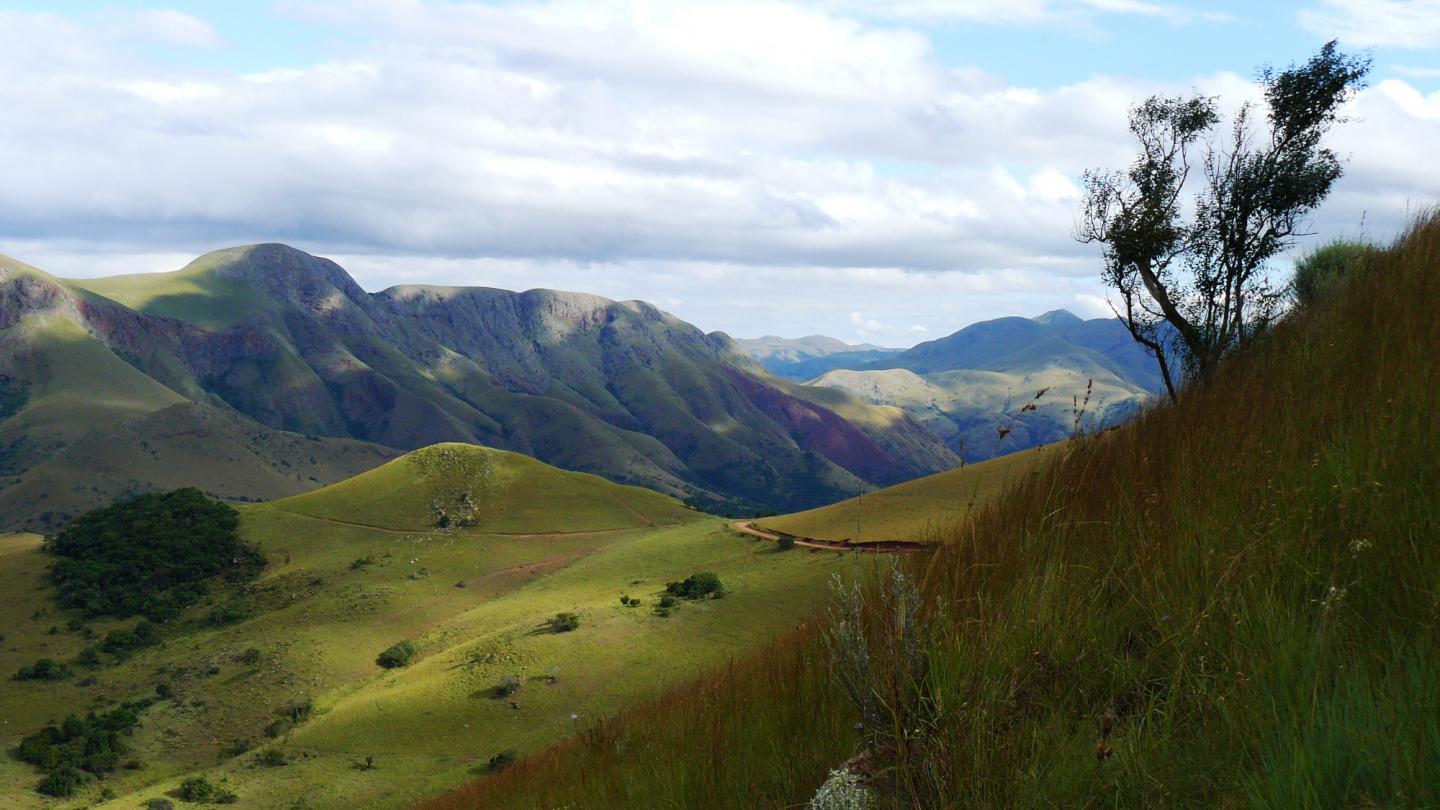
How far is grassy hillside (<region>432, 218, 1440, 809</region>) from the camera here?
11.5 ft

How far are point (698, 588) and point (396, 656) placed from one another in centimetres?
2661

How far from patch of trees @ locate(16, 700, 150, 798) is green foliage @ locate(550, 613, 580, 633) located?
2937 cm

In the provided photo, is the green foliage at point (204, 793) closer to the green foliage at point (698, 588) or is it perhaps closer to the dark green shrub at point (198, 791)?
the dark green shrub at point (198, 791)

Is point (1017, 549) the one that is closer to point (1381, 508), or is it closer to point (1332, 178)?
point (1381, 508)

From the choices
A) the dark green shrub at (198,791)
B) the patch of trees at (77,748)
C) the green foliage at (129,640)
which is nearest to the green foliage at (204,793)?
the dark green shrub at (198,791)

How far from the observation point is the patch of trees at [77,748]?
175 feet

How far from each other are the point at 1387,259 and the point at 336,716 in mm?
63185

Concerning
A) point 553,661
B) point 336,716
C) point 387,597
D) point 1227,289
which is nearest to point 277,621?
point 387,597

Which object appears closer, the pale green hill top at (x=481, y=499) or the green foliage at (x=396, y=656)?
the green foliage at (x=396, y=656)

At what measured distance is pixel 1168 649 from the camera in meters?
4.68

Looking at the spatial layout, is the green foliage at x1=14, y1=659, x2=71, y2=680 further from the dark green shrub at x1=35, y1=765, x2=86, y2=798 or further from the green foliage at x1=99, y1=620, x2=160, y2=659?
the dark green shrub at x1=35, y1=765, x2=86, y2=798

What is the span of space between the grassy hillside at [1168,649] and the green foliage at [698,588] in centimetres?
5999

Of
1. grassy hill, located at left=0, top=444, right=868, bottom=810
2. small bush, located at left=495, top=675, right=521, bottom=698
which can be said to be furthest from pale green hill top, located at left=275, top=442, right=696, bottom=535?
small bush, located at left=495, top=675, right=521, bottom=698

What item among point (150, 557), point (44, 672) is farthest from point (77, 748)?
point (150, 557)
